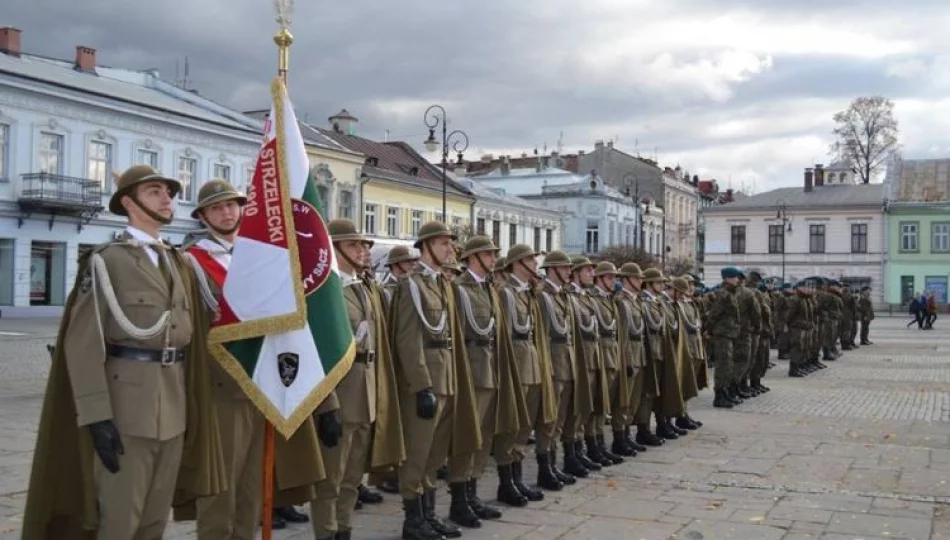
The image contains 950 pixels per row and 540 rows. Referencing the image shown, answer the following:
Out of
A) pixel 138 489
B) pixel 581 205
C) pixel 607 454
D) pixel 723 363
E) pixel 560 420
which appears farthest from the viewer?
→ pixel 581 205

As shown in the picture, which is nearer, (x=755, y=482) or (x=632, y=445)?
(x=755, y=482)

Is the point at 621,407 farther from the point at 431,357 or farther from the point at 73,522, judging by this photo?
the point at 73,522

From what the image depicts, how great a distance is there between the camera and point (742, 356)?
49.4ft

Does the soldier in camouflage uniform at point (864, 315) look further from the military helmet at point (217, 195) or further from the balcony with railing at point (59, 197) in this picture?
the military helmet at point (217, 195)

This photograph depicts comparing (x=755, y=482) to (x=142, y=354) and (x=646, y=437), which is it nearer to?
(x=646, y=437)

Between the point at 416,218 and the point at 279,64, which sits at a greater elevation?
the point at 416,218

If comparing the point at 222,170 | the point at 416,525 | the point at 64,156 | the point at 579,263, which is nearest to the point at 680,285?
the point at 579,263

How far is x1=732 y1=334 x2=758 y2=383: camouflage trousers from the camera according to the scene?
1498cm

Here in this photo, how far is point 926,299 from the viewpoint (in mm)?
43406

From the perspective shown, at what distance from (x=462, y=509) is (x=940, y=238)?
6227cm

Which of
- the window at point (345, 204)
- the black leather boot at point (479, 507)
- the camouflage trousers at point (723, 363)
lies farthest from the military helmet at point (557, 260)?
the window at point (345, 204)

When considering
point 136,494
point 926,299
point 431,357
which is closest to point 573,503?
point 431,357

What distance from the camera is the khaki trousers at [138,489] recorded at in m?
4.45

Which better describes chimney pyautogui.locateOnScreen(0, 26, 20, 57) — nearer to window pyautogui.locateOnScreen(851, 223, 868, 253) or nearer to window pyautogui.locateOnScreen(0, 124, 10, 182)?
window pyautogui.locateOnScreen(0, 124, 10, 182)
